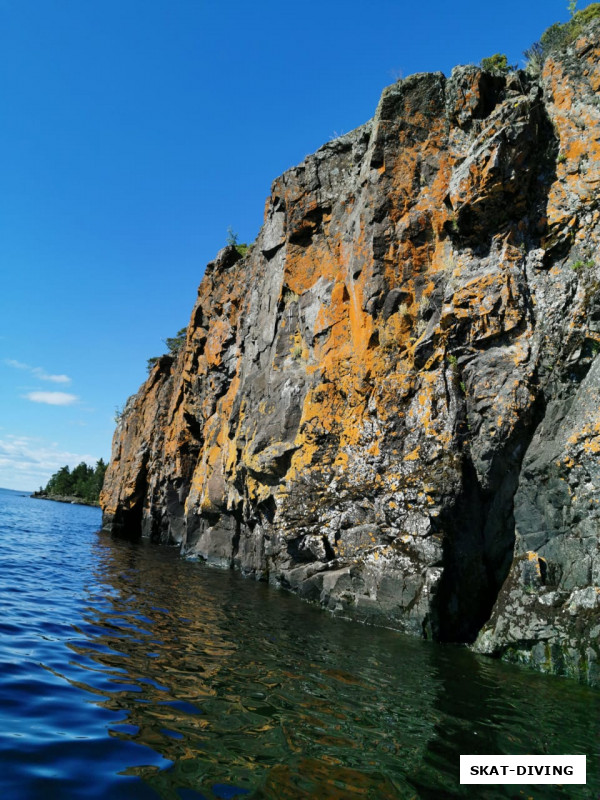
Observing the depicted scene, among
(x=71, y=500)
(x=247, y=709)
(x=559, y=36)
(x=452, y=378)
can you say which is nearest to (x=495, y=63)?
(x=559, y=36)

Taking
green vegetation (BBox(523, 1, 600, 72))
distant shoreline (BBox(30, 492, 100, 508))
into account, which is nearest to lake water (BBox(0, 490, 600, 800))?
green vegetation (BBox(523, 1, 600, 72))

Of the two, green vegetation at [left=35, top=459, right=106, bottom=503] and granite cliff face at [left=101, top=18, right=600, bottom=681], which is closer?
granite cliff face at [left=101, top=18, right=600, bottom=681]

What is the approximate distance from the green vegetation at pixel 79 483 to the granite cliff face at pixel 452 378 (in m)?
88.5

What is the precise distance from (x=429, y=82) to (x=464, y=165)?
12.8ft

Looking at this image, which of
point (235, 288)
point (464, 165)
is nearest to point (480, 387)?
point (464, 165)

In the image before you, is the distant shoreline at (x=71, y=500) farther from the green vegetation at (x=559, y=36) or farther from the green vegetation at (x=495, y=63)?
the green vegetation at (x=559, y=36)

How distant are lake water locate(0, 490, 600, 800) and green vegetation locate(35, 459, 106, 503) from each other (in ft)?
310

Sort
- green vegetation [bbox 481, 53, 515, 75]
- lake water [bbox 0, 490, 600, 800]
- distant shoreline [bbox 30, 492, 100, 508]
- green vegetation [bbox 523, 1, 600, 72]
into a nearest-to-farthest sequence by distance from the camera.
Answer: lake water [bbox 0, 490, 600, 800] < green vegetation [bbox 523, 1, 600, 72] < green vegetation [bbox 481, 53, 515, 75] < distant shoreline [bbox 30, 492, 100, 508]

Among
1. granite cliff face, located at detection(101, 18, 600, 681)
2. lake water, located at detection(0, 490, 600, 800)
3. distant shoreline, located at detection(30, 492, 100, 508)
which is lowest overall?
distant shoreline, located at detection(30, 492, 100, 508)

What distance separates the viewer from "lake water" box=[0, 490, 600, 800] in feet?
15.2

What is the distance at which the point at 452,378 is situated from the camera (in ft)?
44.9

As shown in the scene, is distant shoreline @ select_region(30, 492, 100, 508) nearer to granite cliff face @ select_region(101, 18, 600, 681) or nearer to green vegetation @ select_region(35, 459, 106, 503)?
green vegetation @ select_region(35, 459, 106, 503)

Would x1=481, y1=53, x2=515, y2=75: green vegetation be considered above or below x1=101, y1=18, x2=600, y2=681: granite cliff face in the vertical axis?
above

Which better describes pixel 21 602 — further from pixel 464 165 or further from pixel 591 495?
pixel 464 165
